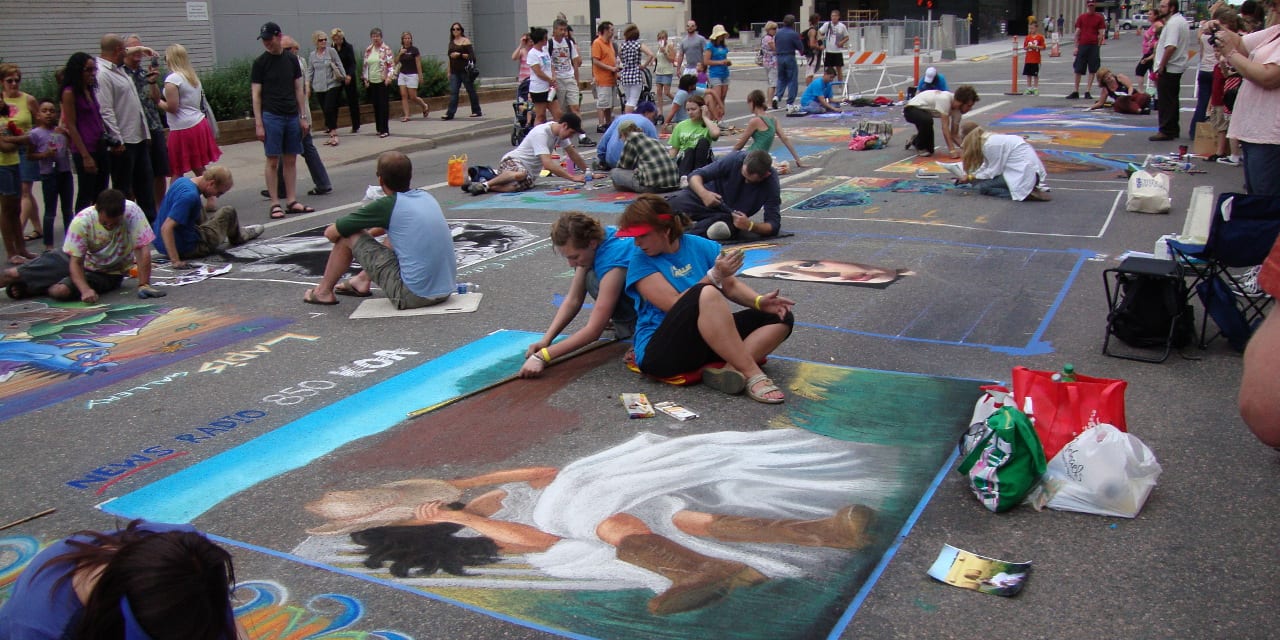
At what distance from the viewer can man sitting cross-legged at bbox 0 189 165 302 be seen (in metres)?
7.28

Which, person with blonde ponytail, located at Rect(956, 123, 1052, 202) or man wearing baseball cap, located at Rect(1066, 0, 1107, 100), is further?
man wearing baseball cap, located at Rect(1066, 0, 1107, 100)

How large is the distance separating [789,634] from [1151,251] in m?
6.14

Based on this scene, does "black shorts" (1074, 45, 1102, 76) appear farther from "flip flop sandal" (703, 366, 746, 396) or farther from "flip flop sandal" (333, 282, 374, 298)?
"flip flop sandal" (703, 366, 746, 396)

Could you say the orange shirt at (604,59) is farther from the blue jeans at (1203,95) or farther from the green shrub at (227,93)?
the blue jeans at (1203,95)

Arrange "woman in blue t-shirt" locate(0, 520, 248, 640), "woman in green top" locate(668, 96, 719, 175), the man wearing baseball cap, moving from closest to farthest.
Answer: "woman in blue t-shirt" locate(0, 520, 248, 640) < "woman in green top" locate(668, 96, 719, 175) < the man wearing baseball cap

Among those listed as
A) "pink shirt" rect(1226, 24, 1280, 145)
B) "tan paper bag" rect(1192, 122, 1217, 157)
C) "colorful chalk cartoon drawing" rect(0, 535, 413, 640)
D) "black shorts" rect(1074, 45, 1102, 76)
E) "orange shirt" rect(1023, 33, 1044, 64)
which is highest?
"orange shirt" rect(1023, 33, 1044, 64)

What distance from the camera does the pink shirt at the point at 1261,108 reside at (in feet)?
21.5

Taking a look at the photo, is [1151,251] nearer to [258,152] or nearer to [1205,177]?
[1205,177]

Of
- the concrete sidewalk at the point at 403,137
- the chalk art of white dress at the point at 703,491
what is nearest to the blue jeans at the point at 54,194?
the concrete sidewalk at the point at 403,137

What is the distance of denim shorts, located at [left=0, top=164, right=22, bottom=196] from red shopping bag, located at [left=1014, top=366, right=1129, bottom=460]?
311 inches

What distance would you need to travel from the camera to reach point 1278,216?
17.9 ft

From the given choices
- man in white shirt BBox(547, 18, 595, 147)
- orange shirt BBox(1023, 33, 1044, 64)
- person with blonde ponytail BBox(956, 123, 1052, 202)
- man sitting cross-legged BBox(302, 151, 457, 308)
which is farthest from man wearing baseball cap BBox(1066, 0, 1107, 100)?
man sitting cross-legged BBox(302, 151, 457, 308)

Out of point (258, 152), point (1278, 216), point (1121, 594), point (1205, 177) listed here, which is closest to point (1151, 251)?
A: point (1278, 216)

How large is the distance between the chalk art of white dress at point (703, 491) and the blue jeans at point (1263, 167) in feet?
13.0
